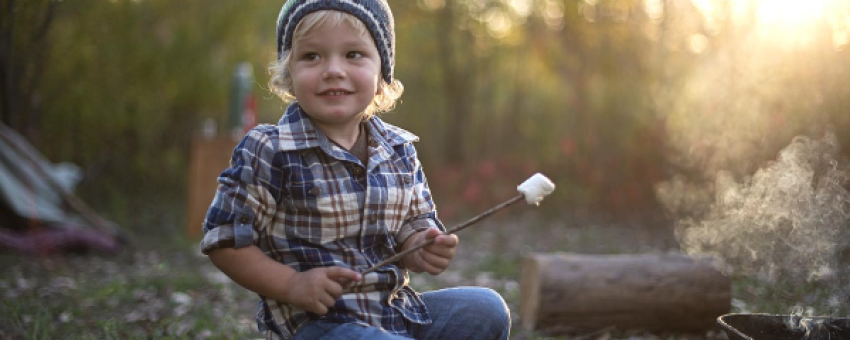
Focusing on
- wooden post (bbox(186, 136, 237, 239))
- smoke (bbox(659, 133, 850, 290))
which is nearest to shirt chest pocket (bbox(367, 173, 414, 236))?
smoke (bbox(659, 133, 850, 290))

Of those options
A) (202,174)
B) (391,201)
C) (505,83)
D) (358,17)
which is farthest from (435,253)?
(505,83)

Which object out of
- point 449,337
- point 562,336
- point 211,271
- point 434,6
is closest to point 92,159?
point 211,271

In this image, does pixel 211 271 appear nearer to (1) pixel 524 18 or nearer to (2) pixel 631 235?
(2) pixel 631 235

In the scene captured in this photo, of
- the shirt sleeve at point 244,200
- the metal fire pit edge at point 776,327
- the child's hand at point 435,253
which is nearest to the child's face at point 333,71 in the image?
the shirt sleeve at point 244,200

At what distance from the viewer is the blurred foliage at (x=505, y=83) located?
5781 millimetres

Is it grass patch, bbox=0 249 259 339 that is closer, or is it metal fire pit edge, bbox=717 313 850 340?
metal fire pit edge, bbox=717 313 850 340

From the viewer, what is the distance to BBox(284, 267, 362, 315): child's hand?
70.9 inches

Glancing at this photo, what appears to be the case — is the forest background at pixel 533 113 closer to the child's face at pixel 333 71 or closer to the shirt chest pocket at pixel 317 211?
the shirt chest pocket at pixel 317 211

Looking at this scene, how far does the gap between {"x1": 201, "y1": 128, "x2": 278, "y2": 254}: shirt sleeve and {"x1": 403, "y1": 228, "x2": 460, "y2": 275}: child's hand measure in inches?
16.9

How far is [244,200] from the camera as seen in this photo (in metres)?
1.85

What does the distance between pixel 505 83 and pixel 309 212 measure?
9.55 metres

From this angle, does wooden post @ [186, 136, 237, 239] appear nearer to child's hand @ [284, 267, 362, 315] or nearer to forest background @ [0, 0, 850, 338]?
forest background @ [0, 0, 850, 338]

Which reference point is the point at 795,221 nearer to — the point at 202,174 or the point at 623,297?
the point at 623,297

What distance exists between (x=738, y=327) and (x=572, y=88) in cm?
714
